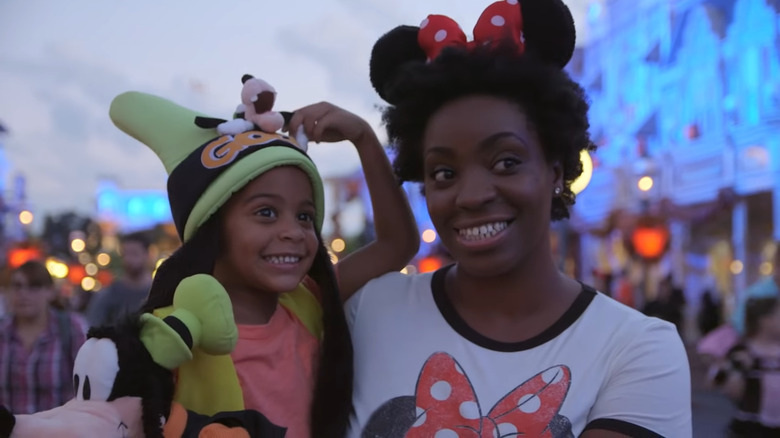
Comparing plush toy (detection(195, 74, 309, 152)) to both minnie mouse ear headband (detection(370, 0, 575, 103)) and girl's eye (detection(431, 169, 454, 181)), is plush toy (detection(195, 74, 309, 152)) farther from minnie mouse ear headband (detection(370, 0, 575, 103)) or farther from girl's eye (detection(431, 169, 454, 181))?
girl's eye (detection(431, 169, 454, 181))

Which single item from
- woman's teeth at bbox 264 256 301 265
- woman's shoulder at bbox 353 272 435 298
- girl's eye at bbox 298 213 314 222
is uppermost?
girl's eye at bbox 298 213 314 222

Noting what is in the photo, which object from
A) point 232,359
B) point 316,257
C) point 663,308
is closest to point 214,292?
point 232,359

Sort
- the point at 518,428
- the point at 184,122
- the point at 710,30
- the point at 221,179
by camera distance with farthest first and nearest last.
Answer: the point at 710,30
the point at 184,122
the point at 221,179
the point at 518,428

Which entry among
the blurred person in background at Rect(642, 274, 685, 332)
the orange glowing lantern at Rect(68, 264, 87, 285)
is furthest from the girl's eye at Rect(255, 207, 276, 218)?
Result: the orange glowing lantern at Rect(68, 264, 87, 285)

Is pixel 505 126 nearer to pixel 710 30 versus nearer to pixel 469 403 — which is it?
pixel 469 403

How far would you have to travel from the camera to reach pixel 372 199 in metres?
2.61

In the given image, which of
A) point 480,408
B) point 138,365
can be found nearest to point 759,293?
point 480,408

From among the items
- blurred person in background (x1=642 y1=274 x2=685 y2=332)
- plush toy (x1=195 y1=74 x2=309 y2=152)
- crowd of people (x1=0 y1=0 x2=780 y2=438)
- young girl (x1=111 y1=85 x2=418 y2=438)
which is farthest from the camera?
blurred person in background (x1=642 y1=274 x2=685 y2=332)

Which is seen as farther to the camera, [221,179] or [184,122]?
[184,122]

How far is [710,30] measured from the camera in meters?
18.8

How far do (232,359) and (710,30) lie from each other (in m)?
19.0

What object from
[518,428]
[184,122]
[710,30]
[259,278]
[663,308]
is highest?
[710,30]

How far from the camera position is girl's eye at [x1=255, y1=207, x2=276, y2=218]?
2.33m

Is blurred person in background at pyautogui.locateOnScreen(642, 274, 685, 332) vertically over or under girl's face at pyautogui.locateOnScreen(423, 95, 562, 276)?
under
